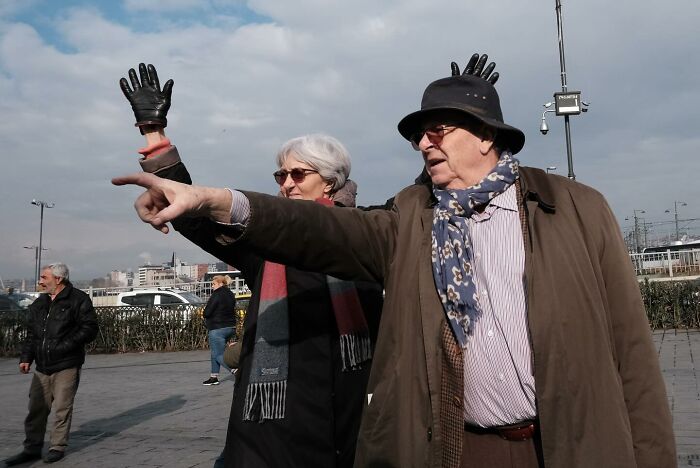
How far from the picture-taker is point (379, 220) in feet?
7.23

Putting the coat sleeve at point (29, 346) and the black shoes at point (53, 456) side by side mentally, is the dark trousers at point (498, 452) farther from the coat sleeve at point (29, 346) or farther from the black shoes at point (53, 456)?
the coat sleeve at point (29, 346)

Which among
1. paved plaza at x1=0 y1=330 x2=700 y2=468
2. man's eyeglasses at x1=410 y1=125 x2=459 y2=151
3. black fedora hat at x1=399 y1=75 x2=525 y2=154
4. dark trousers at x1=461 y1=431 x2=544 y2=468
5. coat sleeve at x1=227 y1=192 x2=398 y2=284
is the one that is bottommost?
paved plaza at x1=0 y1=330 x2=700 y2=468

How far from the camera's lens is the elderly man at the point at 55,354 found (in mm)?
6605

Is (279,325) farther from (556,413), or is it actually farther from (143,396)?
(143,396)

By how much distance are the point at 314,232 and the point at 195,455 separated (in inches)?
195

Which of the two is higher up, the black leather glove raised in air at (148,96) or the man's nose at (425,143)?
the black leather glove raised in air at (148,96)

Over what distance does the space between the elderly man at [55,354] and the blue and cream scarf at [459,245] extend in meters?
5.62

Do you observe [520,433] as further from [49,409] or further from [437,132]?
[49,409]

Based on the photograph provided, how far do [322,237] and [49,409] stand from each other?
19.0ft

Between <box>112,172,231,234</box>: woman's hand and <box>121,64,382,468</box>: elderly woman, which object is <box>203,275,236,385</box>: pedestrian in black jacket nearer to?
<box>121,64,382,468</box>: elderly woman

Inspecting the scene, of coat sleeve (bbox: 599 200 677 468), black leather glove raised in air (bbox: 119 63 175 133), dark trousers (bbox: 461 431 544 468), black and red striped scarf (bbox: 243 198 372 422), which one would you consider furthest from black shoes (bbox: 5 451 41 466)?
coat sleeve (bbox: 599 200 677 468)

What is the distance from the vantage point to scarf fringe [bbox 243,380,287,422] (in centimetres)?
256

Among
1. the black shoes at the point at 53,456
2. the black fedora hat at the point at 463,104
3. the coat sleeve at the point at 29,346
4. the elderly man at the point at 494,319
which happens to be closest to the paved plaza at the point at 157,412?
the black shoes at the point at 53,456

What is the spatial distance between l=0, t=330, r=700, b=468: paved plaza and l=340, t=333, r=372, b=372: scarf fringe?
3.67 meters
